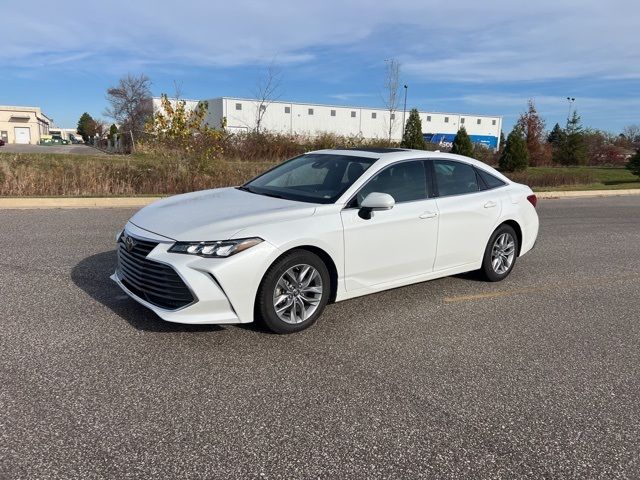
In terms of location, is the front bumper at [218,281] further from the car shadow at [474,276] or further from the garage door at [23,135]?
the garage door at [23,135]

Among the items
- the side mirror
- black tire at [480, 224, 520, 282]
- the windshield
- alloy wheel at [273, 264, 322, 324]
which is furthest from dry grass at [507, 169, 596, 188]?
alloy wheel at [273, 264, 322, 324]

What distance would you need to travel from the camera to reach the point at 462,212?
563 centimetres

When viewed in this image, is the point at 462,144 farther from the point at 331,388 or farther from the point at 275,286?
the point at 331,388

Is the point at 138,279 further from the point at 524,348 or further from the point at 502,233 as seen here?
the point at 502,233

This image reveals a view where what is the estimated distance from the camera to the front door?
4.67 m

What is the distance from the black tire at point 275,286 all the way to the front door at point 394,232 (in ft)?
0.89

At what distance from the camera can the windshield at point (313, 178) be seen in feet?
16.2

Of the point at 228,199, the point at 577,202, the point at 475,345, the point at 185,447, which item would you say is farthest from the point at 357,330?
the point at 577,202

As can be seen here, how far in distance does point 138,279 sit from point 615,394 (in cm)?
371

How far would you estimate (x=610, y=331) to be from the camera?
4.93 metres

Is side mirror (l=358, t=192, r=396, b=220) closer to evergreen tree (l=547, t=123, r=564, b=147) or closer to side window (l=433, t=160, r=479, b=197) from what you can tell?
side window (l=433, t=160, r=479, b=197)

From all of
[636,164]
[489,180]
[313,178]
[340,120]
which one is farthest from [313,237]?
[340,120]

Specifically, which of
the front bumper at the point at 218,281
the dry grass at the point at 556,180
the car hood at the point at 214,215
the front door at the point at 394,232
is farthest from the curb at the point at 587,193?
the front bumper at the point at 218,281

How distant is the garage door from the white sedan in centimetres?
11416
